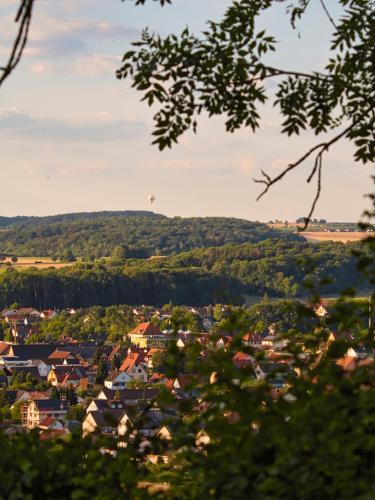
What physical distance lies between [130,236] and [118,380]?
98160 mm

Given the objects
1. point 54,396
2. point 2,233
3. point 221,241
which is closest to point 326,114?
point 54,396

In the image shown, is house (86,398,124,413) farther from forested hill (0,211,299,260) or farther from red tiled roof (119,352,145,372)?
forested hill (0,211,299,260)

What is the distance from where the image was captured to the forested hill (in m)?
152

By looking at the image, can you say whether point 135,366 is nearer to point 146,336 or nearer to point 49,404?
point 49,404

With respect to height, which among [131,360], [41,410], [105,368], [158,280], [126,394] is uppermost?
[158,280]

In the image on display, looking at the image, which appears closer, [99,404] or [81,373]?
[99,404]

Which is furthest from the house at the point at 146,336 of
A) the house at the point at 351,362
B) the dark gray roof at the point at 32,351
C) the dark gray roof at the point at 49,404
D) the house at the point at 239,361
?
the house at the point at 351,362

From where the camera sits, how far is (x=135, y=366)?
66.1 metres

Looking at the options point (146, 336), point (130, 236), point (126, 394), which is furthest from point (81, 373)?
point (130, 236)

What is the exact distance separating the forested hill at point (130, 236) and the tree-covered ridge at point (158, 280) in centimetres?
2026

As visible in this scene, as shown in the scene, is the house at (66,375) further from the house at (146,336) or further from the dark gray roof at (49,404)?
the house at (146,336)

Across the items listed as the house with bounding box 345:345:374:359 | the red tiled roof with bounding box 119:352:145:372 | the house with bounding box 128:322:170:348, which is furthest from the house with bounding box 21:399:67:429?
the house with bounding box 345:345:374:359

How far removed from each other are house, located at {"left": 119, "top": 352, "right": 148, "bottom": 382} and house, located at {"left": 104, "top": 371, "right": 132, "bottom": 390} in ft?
1.02

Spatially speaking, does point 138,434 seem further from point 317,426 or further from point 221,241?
point 221,241
